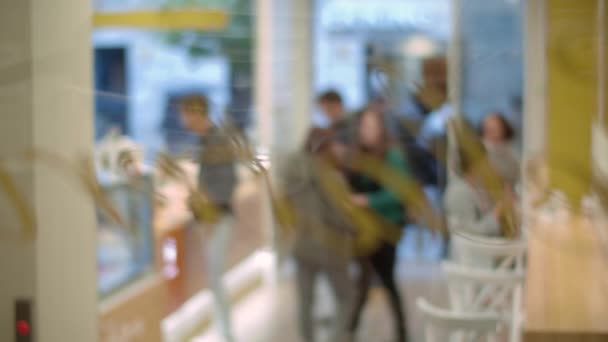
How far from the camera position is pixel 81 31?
4.68ft

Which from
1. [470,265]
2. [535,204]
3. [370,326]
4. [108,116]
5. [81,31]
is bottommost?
[370,326]

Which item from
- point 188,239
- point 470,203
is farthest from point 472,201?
point 188,239

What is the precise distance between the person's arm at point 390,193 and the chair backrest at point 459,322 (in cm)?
19

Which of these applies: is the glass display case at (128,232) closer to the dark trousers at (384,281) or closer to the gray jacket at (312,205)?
the gray jacket at (312,205)

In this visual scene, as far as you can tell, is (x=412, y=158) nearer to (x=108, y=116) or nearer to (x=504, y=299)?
(x=504, y=299)

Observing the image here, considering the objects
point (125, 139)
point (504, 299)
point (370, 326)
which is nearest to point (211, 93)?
point (125, 139)

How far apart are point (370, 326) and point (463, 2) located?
1.82 ft

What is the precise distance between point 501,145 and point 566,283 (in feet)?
0.79

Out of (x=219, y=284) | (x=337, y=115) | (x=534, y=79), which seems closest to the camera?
(x=534, y=79)

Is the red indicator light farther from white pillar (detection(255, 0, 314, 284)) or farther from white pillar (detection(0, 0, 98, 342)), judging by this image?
white pillar (detection(255, 0, 314, 284))

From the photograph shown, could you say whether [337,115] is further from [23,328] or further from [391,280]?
[23,328]

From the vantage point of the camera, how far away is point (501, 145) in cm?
123

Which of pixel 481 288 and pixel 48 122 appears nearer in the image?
pixel 481 288

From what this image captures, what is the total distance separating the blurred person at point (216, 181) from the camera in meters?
1.36
